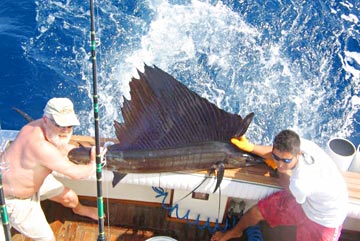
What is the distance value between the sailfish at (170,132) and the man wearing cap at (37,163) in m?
0.29

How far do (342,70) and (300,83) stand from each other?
2.50 feet

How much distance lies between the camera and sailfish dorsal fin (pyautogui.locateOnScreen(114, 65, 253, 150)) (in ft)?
8.99

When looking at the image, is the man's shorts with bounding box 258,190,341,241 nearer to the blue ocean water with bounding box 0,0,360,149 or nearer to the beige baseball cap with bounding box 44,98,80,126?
the beige baseball cap with bounding box 44,98,80,126

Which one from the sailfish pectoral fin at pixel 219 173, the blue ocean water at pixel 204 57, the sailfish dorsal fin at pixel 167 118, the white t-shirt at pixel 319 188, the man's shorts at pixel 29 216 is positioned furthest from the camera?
the blue ocean water at pixel 204 57

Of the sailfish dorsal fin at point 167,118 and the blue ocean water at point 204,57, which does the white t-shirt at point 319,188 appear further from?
the blue ocean water at point 204,57

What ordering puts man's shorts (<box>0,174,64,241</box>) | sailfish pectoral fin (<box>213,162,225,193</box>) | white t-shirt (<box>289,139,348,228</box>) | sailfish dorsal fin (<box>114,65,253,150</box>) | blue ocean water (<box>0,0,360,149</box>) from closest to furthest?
white t-shirt (<box>289,139,348,228</box>), man's shorts (<box>0,174,64,241</box>), sailfish pectoral fin (<box>213,162,225,193</box>), sailfish dorsal fin (<box>114,65,253,150</box>), blue ocean water (<box>0,0,360,149</box>)

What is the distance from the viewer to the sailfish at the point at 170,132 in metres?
2.73

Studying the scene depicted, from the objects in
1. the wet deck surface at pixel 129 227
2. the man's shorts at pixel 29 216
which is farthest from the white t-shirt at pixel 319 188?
the man's shorts at pixel 29 216

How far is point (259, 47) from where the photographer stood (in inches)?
216

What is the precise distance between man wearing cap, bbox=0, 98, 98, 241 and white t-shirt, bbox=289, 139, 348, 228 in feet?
3.89

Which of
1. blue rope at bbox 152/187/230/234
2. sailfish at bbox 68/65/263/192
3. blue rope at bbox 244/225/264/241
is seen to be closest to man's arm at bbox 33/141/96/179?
sailfish at bbox 68/65/263/192

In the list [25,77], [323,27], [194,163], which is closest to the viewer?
[194,163]

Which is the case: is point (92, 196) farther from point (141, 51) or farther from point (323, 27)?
point (323, 27)

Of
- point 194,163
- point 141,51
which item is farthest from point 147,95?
point 141,51
